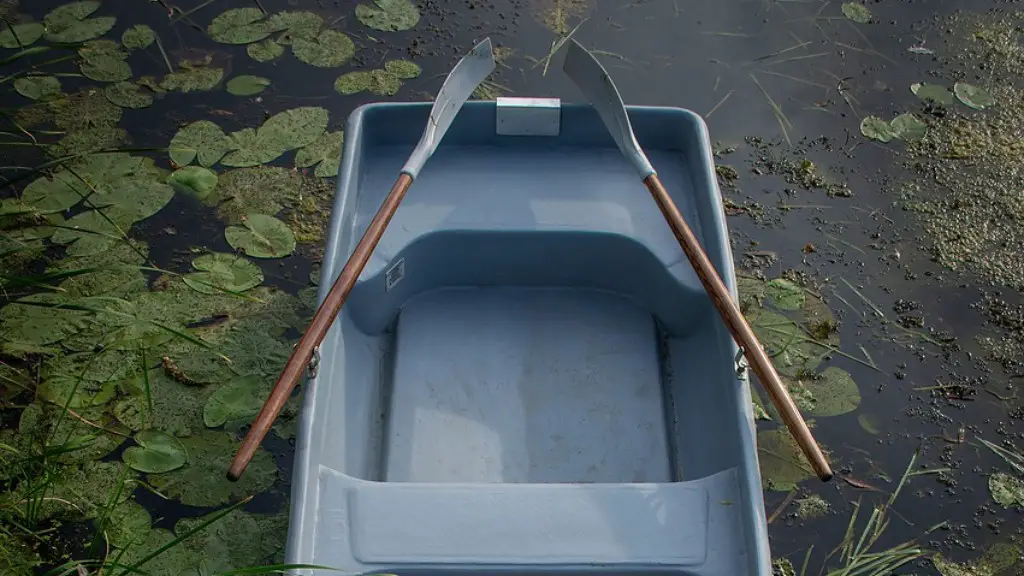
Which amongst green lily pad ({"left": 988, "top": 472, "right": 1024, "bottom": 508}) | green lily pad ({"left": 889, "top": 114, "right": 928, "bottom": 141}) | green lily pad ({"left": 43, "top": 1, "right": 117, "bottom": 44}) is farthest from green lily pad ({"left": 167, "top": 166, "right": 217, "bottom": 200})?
green lily pad ({"left": 988, "top": 472, "right": 1024, "bottom": 508})

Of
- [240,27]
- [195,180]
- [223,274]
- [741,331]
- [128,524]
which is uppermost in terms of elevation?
[741,331]

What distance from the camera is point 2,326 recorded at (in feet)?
9.06

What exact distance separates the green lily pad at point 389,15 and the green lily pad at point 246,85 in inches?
18.1

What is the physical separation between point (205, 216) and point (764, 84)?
6.36ft

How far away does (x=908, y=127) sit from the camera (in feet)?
11.2

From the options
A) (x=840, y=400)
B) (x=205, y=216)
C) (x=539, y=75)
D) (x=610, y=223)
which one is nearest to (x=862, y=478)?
(x=840, y=400)

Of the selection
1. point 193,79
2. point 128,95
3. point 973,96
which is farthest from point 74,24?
point 973,96

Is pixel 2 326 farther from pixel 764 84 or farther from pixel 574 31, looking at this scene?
pixel 764 84

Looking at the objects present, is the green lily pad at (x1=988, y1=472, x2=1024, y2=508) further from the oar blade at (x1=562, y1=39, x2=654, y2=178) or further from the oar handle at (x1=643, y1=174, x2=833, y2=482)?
the oar blade at (x1=562, y1=39, x2=654, y2=178)

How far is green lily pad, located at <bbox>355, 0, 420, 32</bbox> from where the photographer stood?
365cm

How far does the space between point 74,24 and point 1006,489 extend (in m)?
3.33

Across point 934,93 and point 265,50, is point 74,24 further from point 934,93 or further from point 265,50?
point 934,93

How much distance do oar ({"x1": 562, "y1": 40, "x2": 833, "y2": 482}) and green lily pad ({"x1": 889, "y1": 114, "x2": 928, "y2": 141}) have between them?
131 cm

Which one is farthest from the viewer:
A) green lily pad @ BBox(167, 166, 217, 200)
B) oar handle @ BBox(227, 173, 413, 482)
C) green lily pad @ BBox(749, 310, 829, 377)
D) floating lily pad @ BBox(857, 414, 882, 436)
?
green lily pad @ BBox(167, 166, 217, 200)
